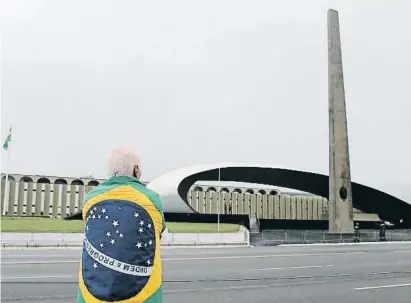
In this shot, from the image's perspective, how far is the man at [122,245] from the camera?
9.61 feet

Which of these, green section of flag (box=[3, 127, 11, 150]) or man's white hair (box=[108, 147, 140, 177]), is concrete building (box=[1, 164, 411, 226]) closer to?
green section of flag (box=[3, 127, 11, 150])

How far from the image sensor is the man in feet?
9.61

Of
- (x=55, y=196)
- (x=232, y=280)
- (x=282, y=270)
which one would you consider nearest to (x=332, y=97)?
(x=282, y=270)

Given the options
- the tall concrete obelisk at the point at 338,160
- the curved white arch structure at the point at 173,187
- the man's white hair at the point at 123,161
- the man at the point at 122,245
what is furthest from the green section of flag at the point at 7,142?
the man at the point at 122,245

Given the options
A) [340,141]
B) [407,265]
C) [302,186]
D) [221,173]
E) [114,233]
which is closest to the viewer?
[114,233]

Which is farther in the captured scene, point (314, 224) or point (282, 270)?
point (314, 224)

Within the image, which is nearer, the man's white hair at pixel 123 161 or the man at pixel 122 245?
the man at pixel 122 245

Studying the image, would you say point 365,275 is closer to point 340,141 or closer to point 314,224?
point 340,141

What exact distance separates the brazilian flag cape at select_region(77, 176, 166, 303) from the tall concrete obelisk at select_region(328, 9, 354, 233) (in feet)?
137

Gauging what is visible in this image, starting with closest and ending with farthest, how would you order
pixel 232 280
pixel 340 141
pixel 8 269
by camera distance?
pixel 232 280
pixel 8 269
pixel 340 141

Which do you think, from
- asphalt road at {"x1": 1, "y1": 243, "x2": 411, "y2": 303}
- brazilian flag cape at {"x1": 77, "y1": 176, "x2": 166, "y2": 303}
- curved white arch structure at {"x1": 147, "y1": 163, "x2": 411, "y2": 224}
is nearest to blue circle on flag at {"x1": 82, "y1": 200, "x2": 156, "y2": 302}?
brazilian flag cape at {"x1": 77, "y1": 176, "x2": 166, "y2": 303}

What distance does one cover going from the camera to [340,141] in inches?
1719

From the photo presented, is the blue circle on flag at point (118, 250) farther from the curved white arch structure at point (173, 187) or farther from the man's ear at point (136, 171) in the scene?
the curved white arch structure at point (173, 187)

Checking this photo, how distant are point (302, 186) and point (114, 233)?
54885mm
